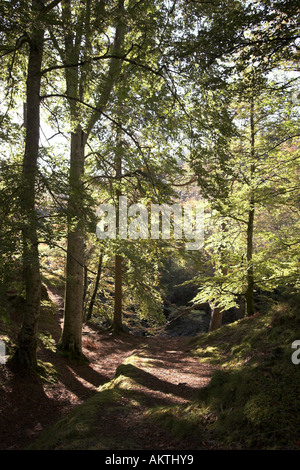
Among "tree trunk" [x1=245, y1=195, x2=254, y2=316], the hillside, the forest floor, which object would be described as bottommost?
the forest floor

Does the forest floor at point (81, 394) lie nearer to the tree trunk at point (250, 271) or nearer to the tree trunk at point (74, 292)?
the tree trunk at point (74, 292)

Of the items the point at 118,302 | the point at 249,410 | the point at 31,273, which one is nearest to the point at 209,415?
the point at 249,410

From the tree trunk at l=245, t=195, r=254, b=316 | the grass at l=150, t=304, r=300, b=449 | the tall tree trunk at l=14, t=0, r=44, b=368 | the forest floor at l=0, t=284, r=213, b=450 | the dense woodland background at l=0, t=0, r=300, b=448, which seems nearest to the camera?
the grass at l=150, t=304, r=300, b=449

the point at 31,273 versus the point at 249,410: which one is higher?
the point at 31,273

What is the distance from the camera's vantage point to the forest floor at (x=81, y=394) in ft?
11.9

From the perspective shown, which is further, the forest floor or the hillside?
the forest floor

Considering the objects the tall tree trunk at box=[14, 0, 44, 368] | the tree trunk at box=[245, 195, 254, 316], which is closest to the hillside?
the tall tree trunk at box=[14, 0, 44, 368]

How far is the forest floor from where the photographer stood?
3627 millimetres

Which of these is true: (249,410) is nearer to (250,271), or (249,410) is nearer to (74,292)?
(74,292)

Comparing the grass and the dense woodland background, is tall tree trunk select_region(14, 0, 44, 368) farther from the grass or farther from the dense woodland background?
the grass

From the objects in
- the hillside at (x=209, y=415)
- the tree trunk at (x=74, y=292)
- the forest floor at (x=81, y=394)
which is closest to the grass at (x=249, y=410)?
the hillside at (x=209, y=415)

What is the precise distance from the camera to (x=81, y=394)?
6547 mm

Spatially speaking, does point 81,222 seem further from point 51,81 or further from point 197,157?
point 51,81

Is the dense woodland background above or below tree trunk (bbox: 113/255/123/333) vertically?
above
